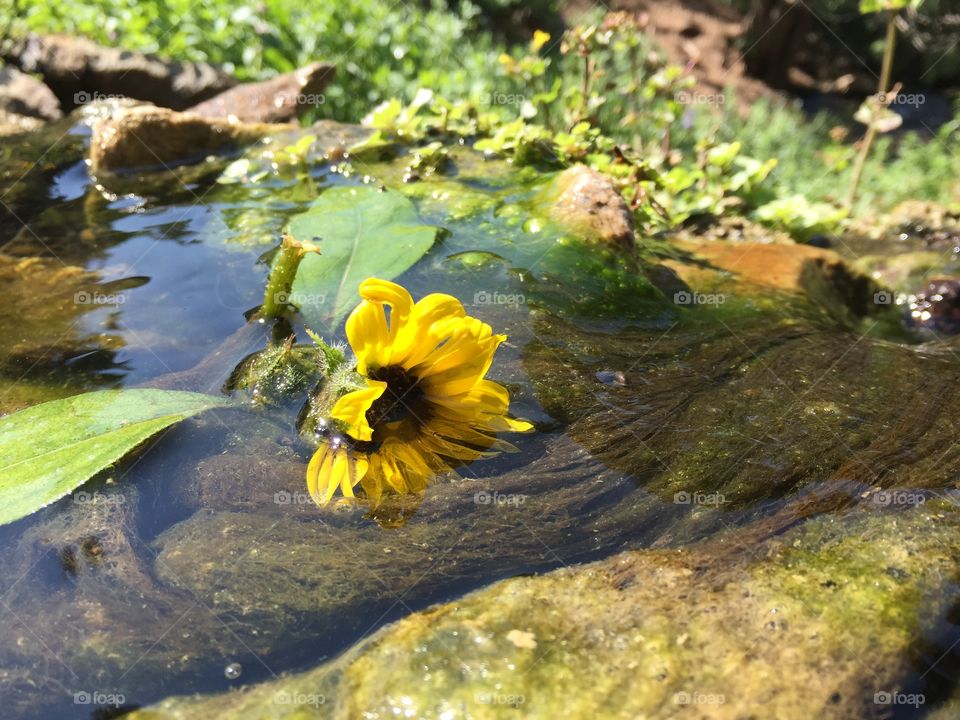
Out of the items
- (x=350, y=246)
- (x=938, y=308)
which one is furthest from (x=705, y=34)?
(x=350, y=246)

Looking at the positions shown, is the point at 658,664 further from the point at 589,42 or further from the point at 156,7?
the point at 156,7

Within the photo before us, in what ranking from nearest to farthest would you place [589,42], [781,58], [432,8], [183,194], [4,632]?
[4,632] < [183,194] < [589,42] < [432,8] < [781,58]

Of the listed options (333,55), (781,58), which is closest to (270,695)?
(333,55)

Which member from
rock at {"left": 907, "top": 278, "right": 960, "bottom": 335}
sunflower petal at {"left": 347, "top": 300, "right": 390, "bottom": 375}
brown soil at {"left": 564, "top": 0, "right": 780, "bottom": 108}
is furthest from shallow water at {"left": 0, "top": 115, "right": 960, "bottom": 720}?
brown soil at {"left": 564, "top": 0, "right": 780, "bottom": 108}

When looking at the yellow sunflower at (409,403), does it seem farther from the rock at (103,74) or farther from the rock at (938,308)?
the rock at (103,74)

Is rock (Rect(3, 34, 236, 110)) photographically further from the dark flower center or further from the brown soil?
the brown soil

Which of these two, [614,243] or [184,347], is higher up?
[614,243]

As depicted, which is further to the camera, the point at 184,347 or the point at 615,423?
the point at 184,347
